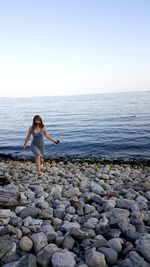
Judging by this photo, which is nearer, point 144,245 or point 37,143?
point 144,245

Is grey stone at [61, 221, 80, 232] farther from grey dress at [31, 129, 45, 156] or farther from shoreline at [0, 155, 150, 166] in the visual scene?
shoreline at [0, 155, 150, 166]

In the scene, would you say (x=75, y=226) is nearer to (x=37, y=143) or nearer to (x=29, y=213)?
(x=29, y=213)

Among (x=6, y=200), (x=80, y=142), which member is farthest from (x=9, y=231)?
(x=80, y=142)

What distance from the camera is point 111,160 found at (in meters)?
17.0

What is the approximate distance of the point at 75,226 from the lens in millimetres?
5719

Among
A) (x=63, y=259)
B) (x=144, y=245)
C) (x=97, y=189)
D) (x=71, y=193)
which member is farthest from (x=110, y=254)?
(x=97, y=189)

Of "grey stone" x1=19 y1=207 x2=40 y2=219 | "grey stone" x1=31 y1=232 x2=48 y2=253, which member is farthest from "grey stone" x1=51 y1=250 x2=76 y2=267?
"grey stone" x1=19 y1=207 x2=40 y2=219

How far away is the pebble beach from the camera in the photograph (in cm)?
463

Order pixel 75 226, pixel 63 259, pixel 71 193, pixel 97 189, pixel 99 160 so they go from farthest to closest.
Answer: pixel 99 160, pixel 97 189, pixel 71 193, pixel 75 226, pixel 63 259

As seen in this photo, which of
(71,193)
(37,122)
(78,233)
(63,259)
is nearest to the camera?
(63,259)

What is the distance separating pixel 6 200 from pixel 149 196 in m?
3.31

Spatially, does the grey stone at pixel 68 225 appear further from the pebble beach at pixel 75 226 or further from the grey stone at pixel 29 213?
the grey stone at pixel 29 213

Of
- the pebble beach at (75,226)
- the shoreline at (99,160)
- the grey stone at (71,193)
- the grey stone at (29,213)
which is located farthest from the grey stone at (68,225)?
the shoreline at (99,160)

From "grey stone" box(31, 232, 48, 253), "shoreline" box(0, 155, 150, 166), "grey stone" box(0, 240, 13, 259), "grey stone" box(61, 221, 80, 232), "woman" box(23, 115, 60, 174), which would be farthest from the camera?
"shoreline" box(0, 155, 150, 166)
